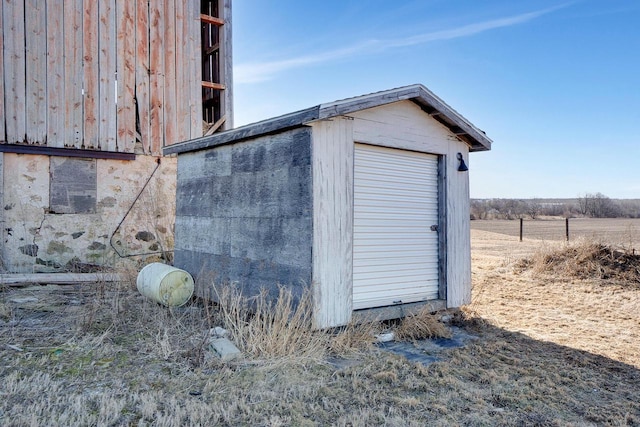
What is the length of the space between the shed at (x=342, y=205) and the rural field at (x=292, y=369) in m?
0.50

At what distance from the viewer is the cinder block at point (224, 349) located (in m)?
4.30

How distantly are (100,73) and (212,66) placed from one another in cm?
290

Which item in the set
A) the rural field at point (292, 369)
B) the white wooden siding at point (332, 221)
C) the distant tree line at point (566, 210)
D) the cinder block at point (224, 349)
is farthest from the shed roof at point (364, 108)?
the distant tree line at point (566, 210)

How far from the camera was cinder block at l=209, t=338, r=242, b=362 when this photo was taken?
14.1 feet

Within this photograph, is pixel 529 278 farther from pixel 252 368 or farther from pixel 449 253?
pixel 252 368

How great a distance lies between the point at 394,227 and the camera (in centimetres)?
598

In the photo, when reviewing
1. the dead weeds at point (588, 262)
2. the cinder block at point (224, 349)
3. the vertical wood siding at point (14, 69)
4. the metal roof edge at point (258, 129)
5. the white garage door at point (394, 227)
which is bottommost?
the cinder block at point (224, 349)

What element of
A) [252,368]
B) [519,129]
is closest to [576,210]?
[519,129]

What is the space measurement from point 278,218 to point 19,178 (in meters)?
5.51

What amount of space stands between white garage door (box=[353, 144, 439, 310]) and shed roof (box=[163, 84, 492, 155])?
0.56 metres

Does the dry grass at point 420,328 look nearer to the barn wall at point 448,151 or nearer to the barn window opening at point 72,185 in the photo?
the barn wall at point 448,151

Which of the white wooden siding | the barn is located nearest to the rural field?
the white wooden siding

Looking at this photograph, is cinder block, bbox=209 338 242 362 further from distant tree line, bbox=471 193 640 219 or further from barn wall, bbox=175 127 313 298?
distant tree line, bbox=471 193 640 219

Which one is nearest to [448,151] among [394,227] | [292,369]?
[394,227]
